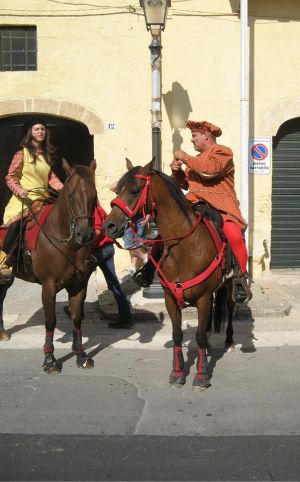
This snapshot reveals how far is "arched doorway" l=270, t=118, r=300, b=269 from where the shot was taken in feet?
32.4

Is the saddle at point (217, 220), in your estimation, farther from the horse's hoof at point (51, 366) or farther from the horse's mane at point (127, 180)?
the horse's hoof at point (51, 366)

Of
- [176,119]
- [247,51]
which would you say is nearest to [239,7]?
[247,51]

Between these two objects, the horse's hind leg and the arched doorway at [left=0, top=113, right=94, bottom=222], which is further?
the arched doorway at [left=0, top=113, right=94, bottom=222]

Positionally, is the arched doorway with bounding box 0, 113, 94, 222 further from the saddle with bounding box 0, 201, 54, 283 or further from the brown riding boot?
the saddle with bounding box 0, 201, 54, 283

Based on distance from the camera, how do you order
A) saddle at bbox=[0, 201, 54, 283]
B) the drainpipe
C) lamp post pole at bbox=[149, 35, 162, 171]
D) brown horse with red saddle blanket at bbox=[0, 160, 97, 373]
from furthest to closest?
the drainpipe
lamp post pole at bbox=[149, 35, 162, 171]
saddle at bbox=[0, 201, 54, 283]
brown horse with red saddle blanket at bbox=[0, 160, 97, 373]

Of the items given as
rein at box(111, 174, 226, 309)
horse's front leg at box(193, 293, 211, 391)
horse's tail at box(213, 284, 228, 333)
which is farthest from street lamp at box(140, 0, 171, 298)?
horse's front leg at box(193, 293, 211, 391)

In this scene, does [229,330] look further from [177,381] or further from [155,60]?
[155,60]

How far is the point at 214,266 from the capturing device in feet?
16.4

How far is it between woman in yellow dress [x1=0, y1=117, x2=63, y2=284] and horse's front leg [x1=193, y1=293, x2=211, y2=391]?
7.65 ft

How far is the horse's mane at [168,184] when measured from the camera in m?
4.54

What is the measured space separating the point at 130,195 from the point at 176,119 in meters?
5.17

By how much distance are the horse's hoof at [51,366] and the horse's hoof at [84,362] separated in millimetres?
226

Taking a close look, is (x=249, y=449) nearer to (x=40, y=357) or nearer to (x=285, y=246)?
(x=40, y=357)

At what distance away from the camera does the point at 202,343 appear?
510 centimetres
